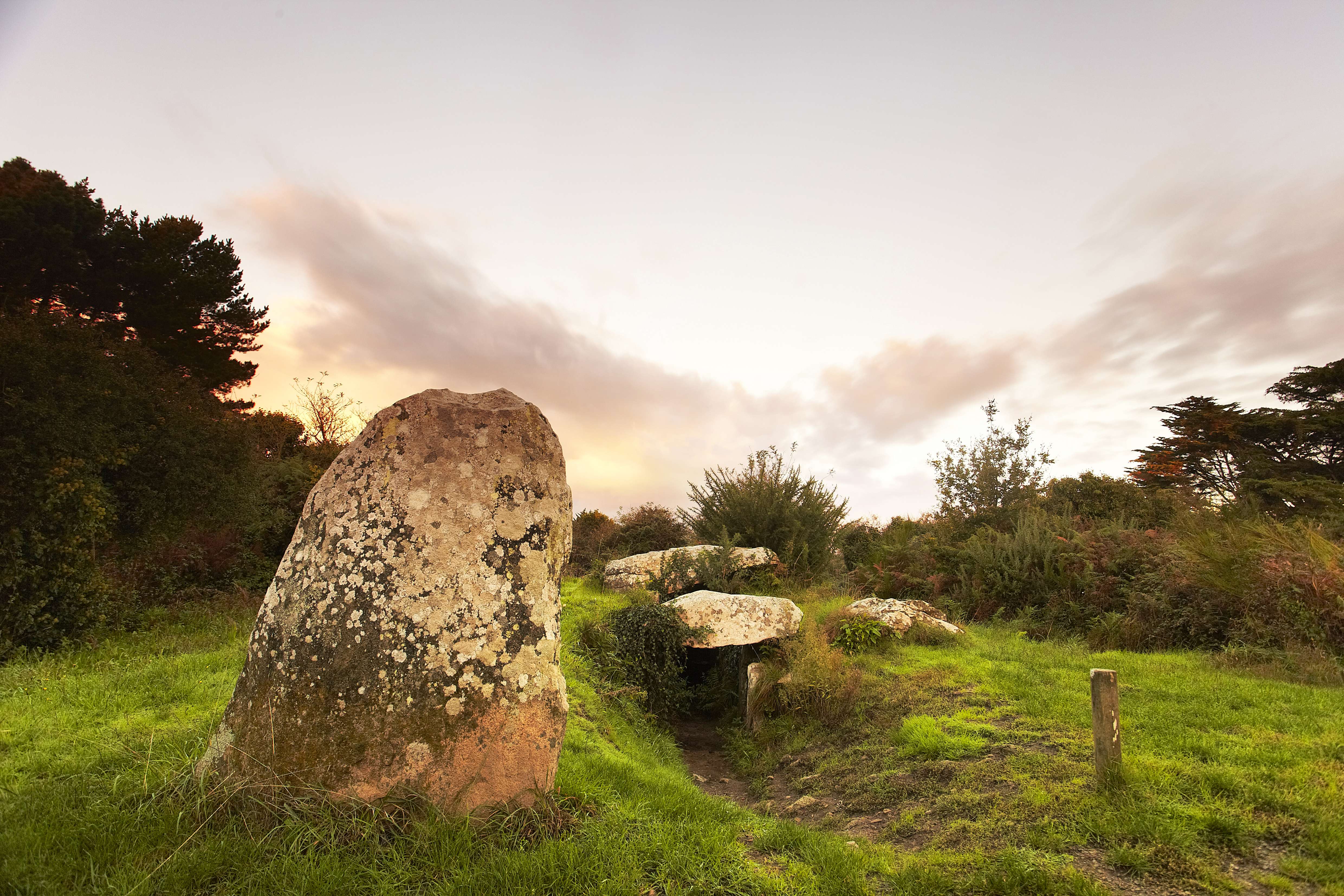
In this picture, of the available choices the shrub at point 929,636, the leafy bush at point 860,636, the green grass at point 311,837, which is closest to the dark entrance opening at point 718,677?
the leafy bush at point 860,636

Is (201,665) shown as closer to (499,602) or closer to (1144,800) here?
(499,602)

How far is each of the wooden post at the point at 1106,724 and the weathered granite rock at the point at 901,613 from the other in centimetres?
593

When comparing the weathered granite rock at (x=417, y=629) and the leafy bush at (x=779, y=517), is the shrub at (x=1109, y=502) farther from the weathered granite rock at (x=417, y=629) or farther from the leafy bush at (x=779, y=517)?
the weathered granite rock at (x=417, y=629)

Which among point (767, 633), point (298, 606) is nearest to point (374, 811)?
point (298, 606)

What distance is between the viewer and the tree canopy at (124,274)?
1539 centimetres

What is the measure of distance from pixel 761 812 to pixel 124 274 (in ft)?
69.3

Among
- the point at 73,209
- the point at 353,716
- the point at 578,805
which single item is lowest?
the point at 578,805

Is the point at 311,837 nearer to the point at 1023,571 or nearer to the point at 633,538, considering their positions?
the point at 1023,571

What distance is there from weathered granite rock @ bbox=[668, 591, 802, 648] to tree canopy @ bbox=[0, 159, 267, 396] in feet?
46.8

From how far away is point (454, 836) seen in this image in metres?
3.31

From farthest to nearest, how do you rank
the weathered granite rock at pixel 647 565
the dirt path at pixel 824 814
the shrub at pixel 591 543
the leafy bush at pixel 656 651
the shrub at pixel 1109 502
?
the shrub at pixel 591 543 → the shrub at pixel 1109 502 → the weathered granite rock at pixel 647 565 → the leafy bush at pixel 656 651 → the dirt path at pixel 824 814

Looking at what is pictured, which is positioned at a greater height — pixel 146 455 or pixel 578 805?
pixel 146 455

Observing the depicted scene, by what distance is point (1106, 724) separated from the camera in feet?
16.1

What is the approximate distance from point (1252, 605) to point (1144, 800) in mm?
6868
